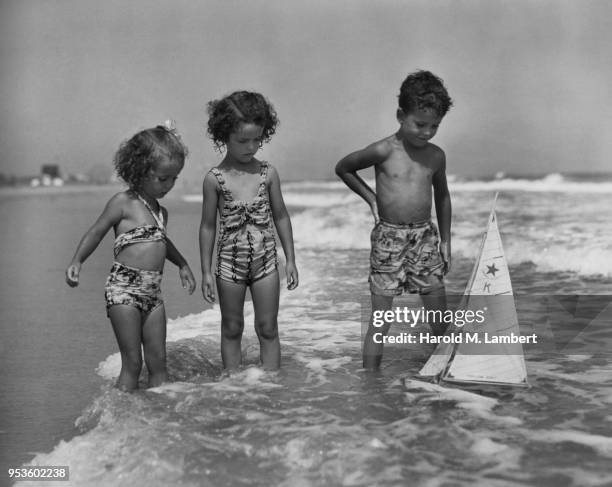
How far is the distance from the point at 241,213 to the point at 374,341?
100cm

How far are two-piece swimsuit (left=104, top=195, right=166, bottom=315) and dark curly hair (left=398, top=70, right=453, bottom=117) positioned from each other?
137 cm

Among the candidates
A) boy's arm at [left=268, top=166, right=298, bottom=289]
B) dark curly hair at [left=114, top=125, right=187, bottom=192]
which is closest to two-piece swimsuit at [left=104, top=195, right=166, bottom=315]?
dark curly hair at [left=114, top=125, right=187, bottom=192]

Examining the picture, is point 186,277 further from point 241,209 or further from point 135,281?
point 241,209

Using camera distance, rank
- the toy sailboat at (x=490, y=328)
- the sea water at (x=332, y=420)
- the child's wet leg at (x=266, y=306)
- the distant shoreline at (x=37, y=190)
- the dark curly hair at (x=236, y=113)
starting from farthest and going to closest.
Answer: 1. the distant shoreline at (x=37, y=190)
2. the child's wet leg at (x=266, y=306)
3. the dark curly hair at (x=236, y=113)
4. the toy sailboat at (x=490, y=328)
5. the sea water at (x=332, y=420)

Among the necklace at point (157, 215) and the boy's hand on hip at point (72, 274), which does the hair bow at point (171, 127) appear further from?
the boy's hand on hip at point (72, 274)

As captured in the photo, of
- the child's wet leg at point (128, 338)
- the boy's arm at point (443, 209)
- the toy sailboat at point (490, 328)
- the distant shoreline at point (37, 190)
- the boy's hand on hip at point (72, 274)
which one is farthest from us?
the distant shoreline at point (37, 190)

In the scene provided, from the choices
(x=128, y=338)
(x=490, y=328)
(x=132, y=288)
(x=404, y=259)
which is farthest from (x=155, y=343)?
(x=490, y=328)

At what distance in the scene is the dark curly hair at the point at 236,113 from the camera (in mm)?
3537

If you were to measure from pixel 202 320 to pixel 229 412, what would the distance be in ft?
7.02

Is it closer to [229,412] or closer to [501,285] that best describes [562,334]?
[501,285]

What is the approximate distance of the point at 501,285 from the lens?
A: 342 centimetres

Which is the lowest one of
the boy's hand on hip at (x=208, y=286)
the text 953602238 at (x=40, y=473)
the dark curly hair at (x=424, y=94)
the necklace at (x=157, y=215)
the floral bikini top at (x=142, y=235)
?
the text 953602238 at (x=40, y=473)

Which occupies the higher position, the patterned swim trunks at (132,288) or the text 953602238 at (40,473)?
the patterned swim trunks at (132,288)

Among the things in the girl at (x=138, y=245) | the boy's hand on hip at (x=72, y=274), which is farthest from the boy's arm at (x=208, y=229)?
the boy's hand on hip at (x=72, y=274)
